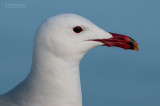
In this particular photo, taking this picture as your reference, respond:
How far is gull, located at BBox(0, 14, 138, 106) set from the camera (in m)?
3.17

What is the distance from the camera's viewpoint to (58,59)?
10.5 ft

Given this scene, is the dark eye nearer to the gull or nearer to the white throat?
the gull

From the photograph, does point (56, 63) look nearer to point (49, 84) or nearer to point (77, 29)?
point (49, 84)

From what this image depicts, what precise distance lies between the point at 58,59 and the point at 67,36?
18 cm

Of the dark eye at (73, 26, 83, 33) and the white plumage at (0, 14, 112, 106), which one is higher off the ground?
the dark eye at (73, 26, 83, 33)

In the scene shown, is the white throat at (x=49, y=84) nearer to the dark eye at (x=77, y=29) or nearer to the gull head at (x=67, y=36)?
the gull head at (x=67, y=36)

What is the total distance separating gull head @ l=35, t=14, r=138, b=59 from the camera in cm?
316

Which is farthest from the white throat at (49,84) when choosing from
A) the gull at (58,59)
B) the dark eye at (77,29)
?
the dark eye at (77,29)

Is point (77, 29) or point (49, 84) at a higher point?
point (77, 29)

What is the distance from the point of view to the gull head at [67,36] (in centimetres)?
316

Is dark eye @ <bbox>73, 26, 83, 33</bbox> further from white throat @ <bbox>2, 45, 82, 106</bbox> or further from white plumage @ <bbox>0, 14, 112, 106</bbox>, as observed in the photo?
white throat @ <bbox>2, 45, 82, 106</bbox>

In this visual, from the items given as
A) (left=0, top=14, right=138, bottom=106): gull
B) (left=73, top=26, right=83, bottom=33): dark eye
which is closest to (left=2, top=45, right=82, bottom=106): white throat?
(left=0, top=14, right=138, bottom=106): gull

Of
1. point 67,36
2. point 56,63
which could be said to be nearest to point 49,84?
point 56,63

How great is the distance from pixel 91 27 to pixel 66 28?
0.21 metres
